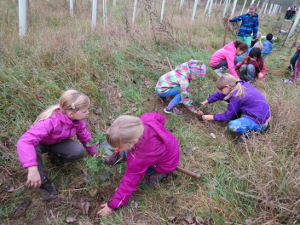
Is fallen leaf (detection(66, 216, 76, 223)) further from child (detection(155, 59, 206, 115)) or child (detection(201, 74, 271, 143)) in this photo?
child (detection(201, 74, 271, 143))

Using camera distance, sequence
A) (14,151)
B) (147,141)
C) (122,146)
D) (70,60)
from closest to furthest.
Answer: (122,146) < (147,141) < (14,151) < (70,60)

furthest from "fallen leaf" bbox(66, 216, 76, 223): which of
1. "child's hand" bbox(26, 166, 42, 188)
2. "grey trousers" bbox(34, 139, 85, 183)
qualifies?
"grey trousers" bbox(34, 139, 85, 183)

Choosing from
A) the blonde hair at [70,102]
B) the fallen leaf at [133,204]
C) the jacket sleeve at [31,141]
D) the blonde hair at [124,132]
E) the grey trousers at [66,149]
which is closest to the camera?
the blonde hair at [124,132]

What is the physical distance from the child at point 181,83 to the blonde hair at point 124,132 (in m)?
1.76

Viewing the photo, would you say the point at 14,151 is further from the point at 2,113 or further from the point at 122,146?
the point at 122,146

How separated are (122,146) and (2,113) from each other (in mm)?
1993

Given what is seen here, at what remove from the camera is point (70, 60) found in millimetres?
3365

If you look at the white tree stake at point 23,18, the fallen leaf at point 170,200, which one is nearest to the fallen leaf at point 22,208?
the fallen leaf at point 170,200

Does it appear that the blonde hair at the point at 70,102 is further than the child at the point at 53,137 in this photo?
Yes

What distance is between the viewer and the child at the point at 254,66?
4129 mm

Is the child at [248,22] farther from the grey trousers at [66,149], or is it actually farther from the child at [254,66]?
the grey trousers at [66,149]

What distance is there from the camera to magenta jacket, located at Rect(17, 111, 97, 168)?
161 centimetres

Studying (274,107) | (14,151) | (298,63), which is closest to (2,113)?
(14,151)

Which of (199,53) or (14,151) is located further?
(199,53)
